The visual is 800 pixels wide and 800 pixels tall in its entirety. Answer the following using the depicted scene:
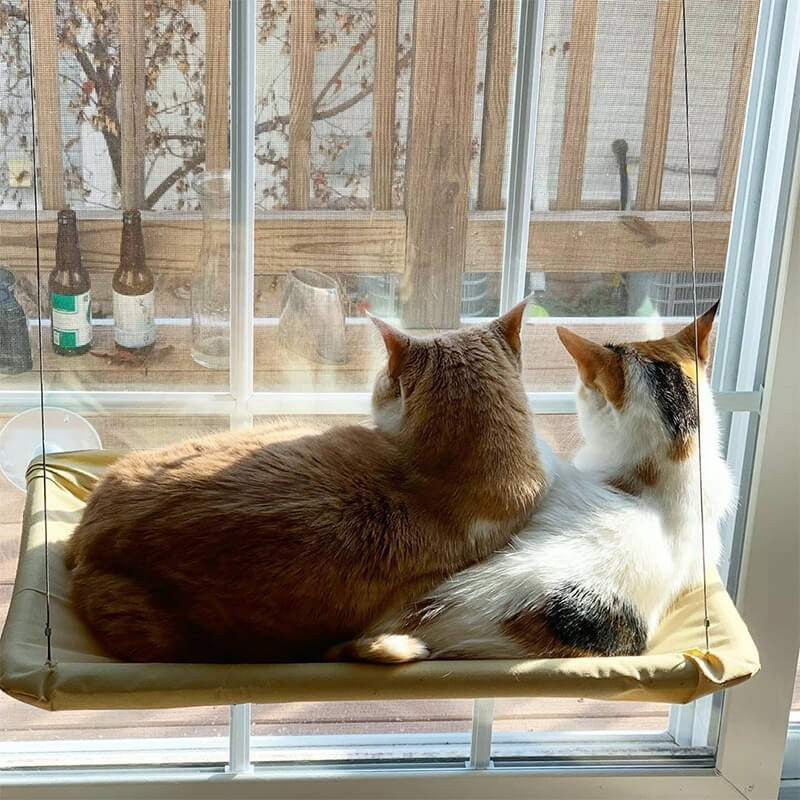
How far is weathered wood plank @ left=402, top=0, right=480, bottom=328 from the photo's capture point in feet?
4.27

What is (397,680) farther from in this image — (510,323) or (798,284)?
(798,284)

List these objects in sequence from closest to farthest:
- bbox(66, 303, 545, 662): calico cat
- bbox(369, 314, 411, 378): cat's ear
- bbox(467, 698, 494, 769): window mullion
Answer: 1. bbox(66, 303, 545, 662): calico cat
2. bbox(369, 314, 411, 378): cat's ear
3. bbox(467, 698, 494, 769): window mullion

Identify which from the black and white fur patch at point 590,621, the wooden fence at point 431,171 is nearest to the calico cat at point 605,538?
the black and white fur patch at point 590,621

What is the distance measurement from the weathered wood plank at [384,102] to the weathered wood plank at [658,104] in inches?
13.1

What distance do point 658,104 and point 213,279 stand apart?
62cm

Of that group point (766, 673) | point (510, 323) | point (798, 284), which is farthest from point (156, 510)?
point (766, 673)

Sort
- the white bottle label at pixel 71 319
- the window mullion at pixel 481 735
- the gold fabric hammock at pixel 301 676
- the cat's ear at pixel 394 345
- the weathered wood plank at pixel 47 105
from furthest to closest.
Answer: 1. the window mullion at pixel 481 735
2. the white bottle label at pixel 71 319
3. the weathered wood plank at pixel 47 105
4. the cat's ear at pixel 394 345
5. the gold fabric hammock at pixel 301 676

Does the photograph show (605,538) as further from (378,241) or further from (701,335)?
(378,241)

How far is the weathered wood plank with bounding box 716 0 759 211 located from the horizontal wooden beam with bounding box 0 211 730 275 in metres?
0.04

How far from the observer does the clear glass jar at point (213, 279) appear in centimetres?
134

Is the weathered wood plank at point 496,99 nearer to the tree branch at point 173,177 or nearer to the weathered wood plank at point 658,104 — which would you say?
the weathered wood plank at point 658,104

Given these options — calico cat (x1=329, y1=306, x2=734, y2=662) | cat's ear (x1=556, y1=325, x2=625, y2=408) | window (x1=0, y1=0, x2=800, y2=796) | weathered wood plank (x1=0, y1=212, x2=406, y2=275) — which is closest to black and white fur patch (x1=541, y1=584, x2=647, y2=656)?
calico cat (x1=329, y1=306, x2=734, y2=662)

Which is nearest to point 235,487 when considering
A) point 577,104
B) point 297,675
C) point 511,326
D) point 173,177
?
point 297,675

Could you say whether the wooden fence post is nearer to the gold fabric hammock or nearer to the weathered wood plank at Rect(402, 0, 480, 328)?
the weathered wood plank at Rect(402, 0, 480, 328)
